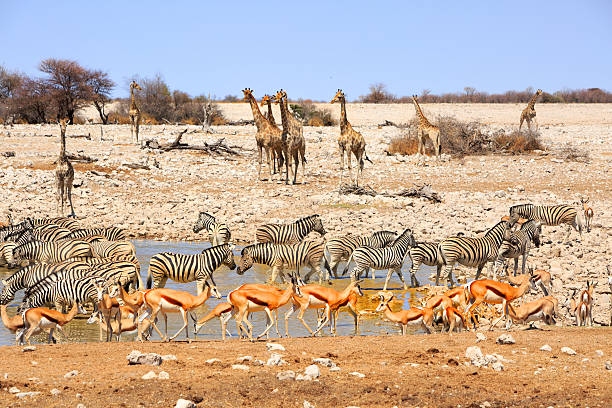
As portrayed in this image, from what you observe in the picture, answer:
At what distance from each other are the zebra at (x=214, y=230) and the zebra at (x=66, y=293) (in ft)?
17.2

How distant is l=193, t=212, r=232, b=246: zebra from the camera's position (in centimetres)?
1434

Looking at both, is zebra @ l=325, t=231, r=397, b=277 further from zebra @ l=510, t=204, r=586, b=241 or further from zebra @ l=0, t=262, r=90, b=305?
zebra @ l=0, t=262, r=90, b=305

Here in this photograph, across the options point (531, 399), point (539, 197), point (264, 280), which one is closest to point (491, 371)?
point (531, 399)

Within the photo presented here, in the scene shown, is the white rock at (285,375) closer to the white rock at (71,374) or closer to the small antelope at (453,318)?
the white rock at (71,374)

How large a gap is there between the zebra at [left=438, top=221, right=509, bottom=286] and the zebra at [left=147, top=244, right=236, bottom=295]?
3451 millimetres

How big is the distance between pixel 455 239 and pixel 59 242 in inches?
243

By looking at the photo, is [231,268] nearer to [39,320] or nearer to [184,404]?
[39,320]

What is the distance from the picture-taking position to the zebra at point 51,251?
11656 millimetres

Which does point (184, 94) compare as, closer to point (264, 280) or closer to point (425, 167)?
point (425, 167)

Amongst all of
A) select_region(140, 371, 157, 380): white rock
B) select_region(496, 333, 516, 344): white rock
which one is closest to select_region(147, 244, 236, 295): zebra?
select_region(140, 371, 157, 380): white rock

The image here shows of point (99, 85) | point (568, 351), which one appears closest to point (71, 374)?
point (568, 351)

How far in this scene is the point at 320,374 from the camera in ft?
20.8

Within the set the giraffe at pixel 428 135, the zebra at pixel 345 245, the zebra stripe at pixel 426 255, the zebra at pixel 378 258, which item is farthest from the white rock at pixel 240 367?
the giraffe at pixel 428 135

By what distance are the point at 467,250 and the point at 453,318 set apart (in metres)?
3.57
